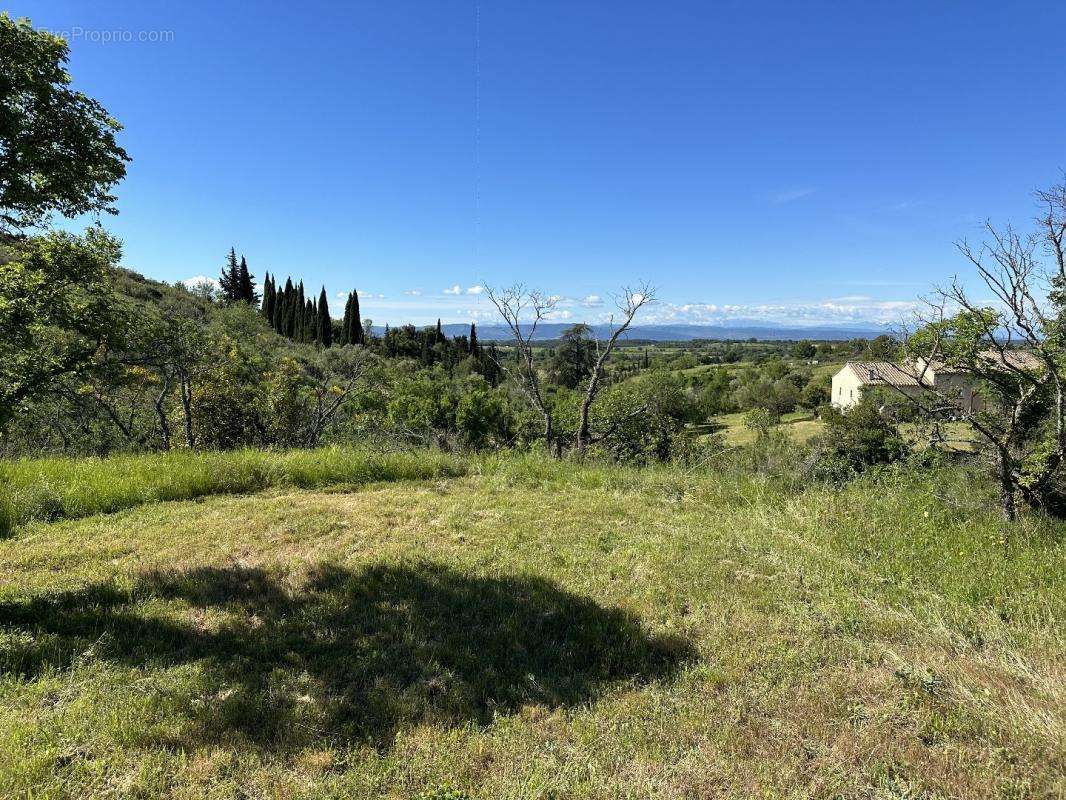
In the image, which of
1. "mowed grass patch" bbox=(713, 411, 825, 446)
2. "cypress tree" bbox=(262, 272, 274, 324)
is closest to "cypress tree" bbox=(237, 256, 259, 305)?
"cypress tree" bbox=(262, 272, 274, 324)

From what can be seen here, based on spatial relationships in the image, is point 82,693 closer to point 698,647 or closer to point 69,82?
point 698,647

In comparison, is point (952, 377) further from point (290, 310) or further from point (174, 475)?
point (290, 310)

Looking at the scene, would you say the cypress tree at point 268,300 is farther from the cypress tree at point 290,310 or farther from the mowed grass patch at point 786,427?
the mowed grass patch at point 786,427

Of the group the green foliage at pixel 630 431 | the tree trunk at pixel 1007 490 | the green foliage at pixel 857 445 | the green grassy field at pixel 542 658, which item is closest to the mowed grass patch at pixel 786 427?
the green foliage at pixel 857 445

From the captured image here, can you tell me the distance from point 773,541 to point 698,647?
2.31 metres

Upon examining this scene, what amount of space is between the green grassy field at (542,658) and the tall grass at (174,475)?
1.65 ft

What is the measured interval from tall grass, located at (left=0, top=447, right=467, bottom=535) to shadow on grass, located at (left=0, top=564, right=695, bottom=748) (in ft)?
9.29

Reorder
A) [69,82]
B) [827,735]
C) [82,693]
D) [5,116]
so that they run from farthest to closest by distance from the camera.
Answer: [69,82] → [5,116] → [82,693] → [827,735]

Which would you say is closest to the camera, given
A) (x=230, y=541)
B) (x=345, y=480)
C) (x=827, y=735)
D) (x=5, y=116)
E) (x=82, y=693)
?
(x=827, y=735)

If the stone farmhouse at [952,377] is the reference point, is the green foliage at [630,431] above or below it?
below

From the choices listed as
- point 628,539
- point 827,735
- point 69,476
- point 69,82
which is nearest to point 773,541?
point 628,539

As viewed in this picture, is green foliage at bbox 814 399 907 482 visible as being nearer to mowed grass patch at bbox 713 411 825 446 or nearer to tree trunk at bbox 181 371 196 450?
mowed grass patch at bbox 713 411 825 446

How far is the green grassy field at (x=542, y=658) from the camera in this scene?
238 cm

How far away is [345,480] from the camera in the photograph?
8.16 meters
